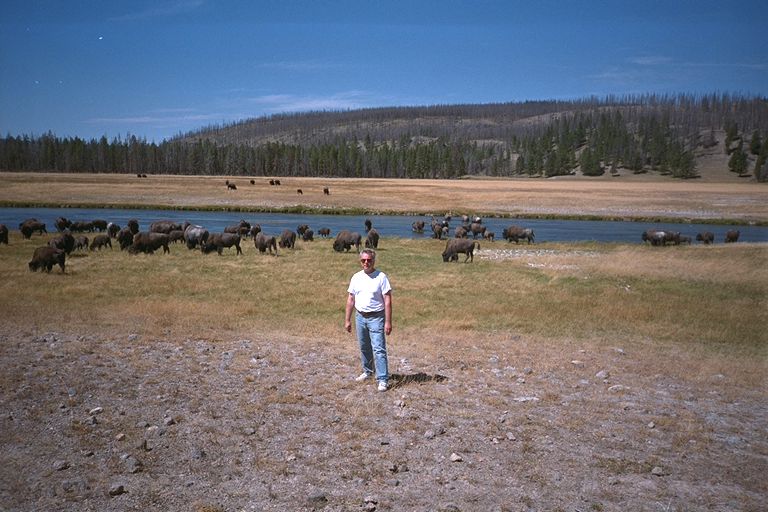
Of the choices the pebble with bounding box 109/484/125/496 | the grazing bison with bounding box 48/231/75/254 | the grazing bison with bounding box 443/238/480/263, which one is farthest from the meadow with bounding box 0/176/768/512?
the grazing bison with bounding box 443/238/480/263

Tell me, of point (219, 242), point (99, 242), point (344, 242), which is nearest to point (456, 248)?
point (344, 242)

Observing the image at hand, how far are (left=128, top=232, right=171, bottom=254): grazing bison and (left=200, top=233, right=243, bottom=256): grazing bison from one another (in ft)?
6.18

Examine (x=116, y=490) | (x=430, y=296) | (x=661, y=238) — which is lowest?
(x=430, y=296)

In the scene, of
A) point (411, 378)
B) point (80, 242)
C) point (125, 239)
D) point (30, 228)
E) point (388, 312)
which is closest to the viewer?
point (388, 312)

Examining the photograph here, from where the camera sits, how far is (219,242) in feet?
98.8

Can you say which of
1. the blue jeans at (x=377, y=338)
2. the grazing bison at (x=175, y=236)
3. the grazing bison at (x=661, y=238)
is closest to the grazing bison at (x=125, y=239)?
the grazing bison at (x=175, y=236)

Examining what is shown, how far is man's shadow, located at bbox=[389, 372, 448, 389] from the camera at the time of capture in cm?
945

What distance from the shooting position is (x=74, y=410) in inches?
306

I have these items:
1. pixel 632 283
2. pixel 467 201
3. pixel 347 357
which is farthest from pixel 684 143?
pixel 347 357

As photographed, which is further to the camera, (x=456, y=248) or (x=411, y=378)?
(x=456, y=248)

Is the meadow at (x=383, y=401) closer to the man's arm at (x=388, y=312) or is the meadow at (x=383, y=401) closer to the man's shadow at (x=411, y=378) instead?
the man's shadow at (x=411, y=378)

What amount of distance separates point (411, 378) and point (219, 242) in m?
22.4

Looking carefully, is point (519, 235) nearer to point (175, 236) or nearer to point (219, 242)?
point (219, 242)

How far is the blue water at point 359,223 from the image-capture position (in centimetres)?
4553
